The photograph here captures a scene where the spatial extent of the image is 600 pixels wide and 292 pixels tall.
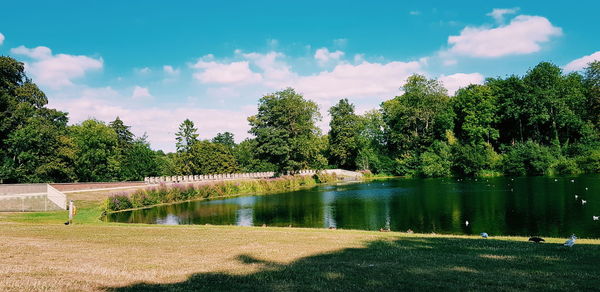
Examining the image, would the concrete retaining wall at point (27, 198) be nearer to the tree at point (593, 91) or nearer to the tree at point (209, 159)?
the tree at point (209, 159)

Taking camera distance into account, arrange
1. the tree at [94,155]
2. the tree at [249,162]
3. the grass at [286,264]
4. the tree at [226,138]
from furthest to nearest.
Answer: the tree at [226,138], the tree at [249,162], the tree at [94,155], the grass at [286,264]

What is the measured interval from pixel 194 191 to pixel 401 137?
59202 mm

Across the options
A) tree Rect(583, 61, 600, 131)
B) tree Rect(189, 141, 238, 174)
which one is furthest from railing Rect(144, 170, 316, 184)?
tree Rect(583, 61, 600, 131)

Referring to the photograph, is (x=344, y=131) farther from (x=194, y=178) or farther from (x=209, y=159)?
(x=194, y=178)

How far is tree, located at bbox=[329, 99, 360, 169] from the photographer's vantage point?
109m

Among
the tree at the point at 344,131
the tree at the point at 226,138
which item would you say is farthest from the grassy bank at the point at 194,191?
the tree at the point at 226,138

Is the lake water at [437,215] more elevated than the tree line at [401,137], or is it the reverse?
the tree line at [401,137]

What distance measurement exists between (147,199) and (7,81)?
100ft

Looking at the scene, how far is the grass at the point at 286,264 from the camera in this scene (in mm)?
7941

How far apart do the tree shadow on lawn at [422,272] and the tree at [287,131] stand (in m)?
68.1

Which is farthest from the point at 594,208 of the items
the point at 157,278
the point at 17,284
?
the point at 17,284

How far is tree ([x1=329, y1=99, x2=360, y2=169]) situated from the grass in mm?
93425

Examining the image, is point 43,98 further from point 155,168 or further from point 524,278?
point 524,278

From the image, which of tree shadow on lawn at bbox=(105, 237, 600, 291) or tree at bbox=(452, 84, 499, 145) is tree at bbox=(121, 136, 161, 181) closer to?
tree at bbox=(452, 84, 499, 145)
